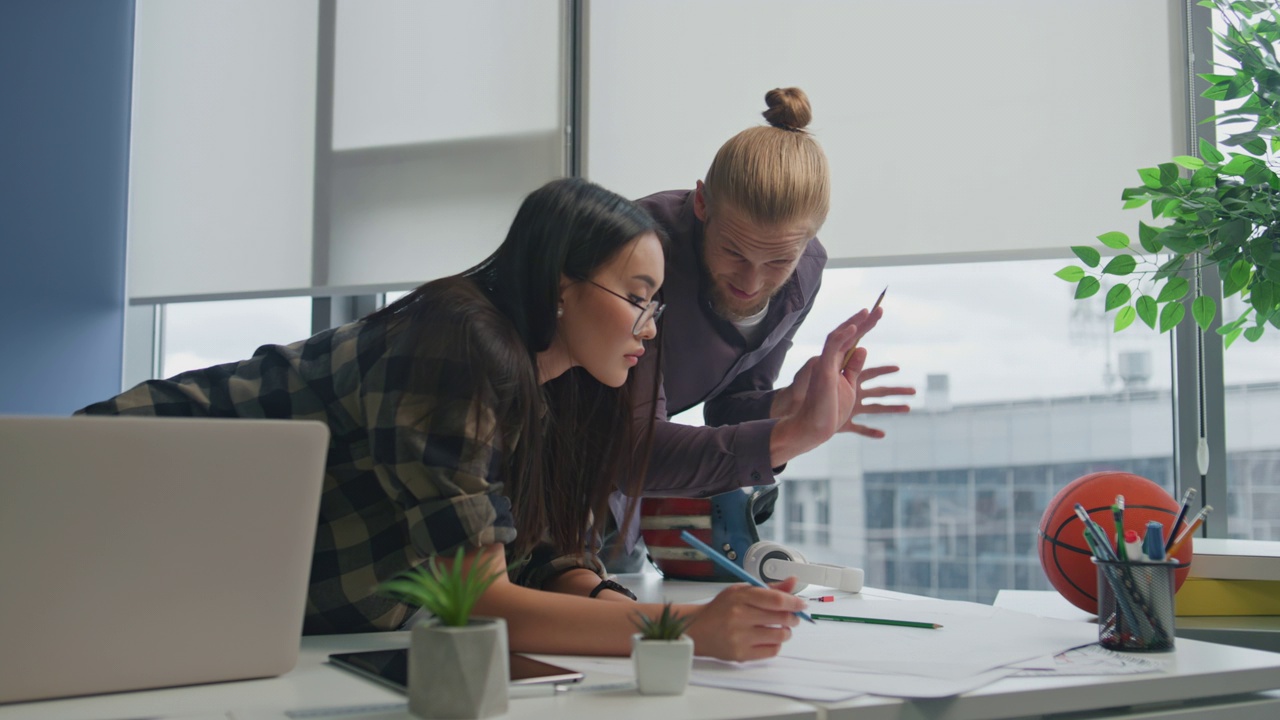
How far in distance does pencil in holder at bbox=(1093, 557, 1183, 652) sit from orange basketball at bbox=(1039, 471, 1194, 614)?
20 cm

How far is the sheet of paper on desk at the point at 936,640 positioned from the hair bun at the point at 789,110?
33.4 inches

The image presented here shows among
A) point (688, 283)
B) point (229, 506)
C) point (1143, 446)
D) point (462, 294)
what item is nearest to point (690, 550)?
point (688, 283)

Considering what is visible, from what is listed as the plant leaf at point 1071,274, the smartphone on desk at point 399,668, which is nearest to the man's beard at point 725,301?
the plant leaf at point 1071,274

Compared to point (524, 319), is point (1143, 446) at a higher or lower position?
lower

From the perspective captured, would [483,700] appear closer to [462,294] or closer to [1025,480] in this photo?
[462,294]

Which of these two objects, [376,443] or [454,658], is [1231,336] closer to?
[376,443]

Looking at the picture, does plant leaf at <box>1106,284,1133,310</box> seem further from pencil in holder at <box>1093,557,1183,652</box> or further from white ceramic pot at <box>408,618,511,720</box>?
Answer: white ceramic pot at <box>408,618,511,720</box>

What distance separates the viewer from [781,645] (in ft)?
3.35

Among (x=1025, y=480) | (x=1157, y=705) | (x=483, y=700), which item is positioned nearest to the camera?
(x=483, y=700)

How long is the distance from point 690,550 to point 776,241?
0.51m

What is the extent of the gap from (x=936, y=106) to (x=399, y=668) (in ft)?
6.40

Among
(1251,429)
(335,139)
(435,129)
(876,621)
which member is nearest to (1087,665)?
(876,621)

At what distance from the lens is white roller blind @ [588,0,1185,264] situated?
232 cm

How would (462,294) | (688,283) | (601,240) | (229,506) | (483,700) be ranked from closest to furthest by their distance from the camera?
1. (483,700)
2. (229,506)
3. (462,294)
4. (601,240)
5. (688,283)
